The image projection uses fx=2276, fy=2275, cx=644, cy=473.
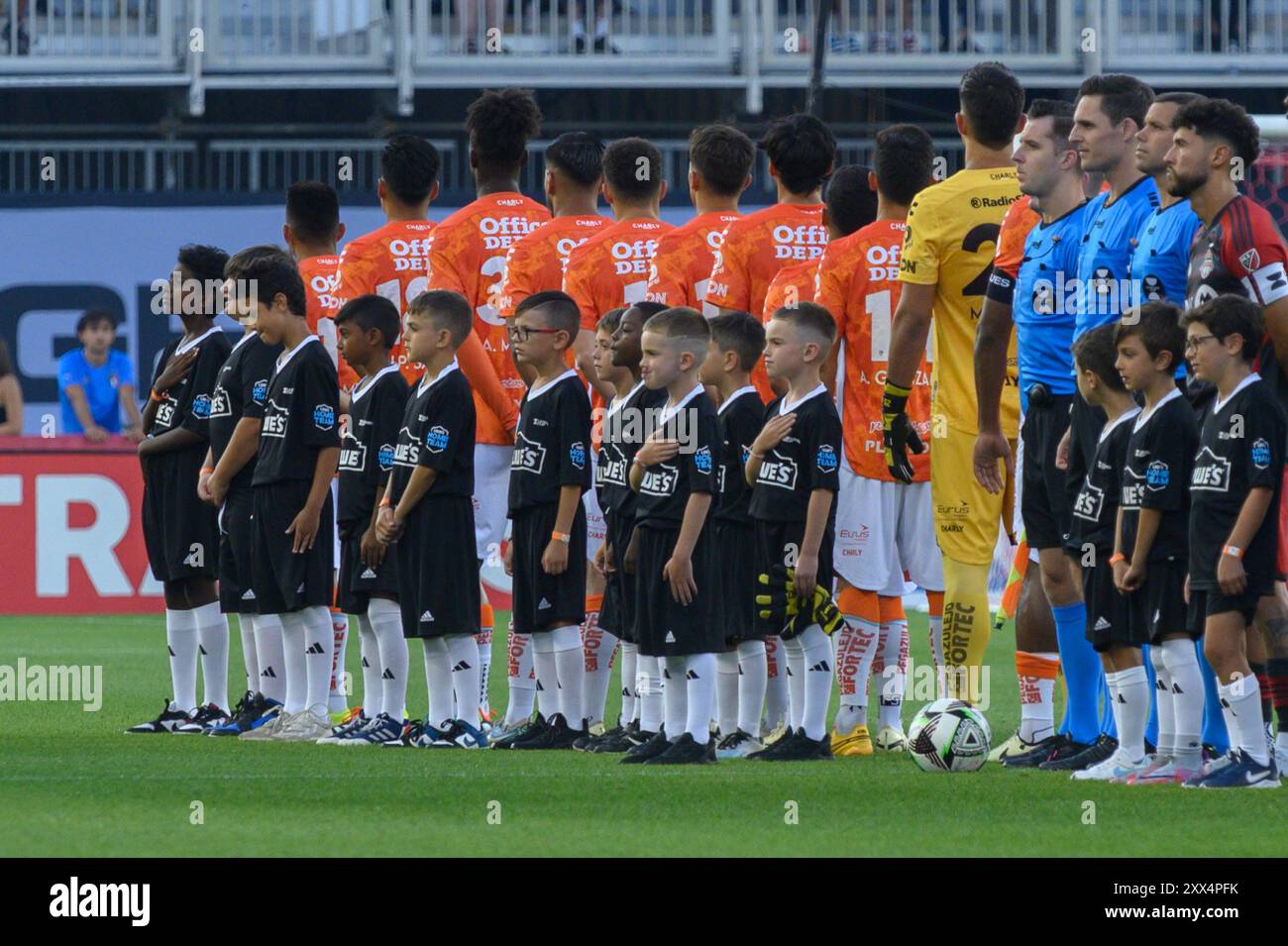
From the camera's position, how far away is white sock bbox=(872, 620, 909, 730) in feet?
29.2

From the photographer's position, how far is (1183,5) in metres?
20.9

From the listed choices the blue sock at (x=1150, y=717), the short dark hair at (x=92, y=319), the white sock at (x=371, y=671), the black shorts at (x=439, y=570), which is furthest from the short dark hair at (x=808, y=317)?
the short dark hair at (x=92, y=319)

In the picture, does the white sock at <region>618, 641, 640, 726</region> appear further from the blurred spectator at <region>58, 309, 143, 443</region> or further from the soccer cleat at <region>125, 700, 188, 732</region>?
the blurred spectator at <region>58, 309, 143, 443</region>

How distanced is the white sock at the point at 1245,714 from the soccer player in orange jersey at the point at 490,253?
141 inches

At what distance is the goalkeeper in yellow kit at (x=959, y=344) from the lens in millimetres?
8516

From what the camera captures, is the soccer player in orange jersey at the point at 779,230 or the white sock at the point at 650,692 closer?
the white sock at the point at 650,692

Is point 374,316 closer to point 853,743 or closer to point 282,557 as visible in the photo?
point 282,557

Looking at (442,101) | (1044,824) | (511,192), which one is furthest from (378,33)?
(1044,824)

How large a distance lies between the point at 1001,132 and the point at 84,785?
13.7 ft

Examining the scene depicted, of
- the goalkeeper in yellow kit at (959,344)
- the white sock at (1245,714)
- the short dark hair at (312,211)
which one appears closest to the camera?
the white sock at (1245,714)

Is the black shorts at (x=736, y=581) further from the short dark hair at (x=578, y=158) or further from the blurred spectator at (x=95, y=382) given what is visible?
the blurred spectator at (x=95, y=382)

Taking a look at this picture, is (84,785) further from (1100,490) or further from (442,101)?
(442,101)

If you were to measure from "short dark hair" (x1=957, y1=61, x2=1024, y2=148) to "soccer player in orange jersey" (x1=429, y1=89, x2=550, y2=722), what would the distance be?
2.07 m

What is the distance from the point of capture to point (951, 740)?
303 inches
